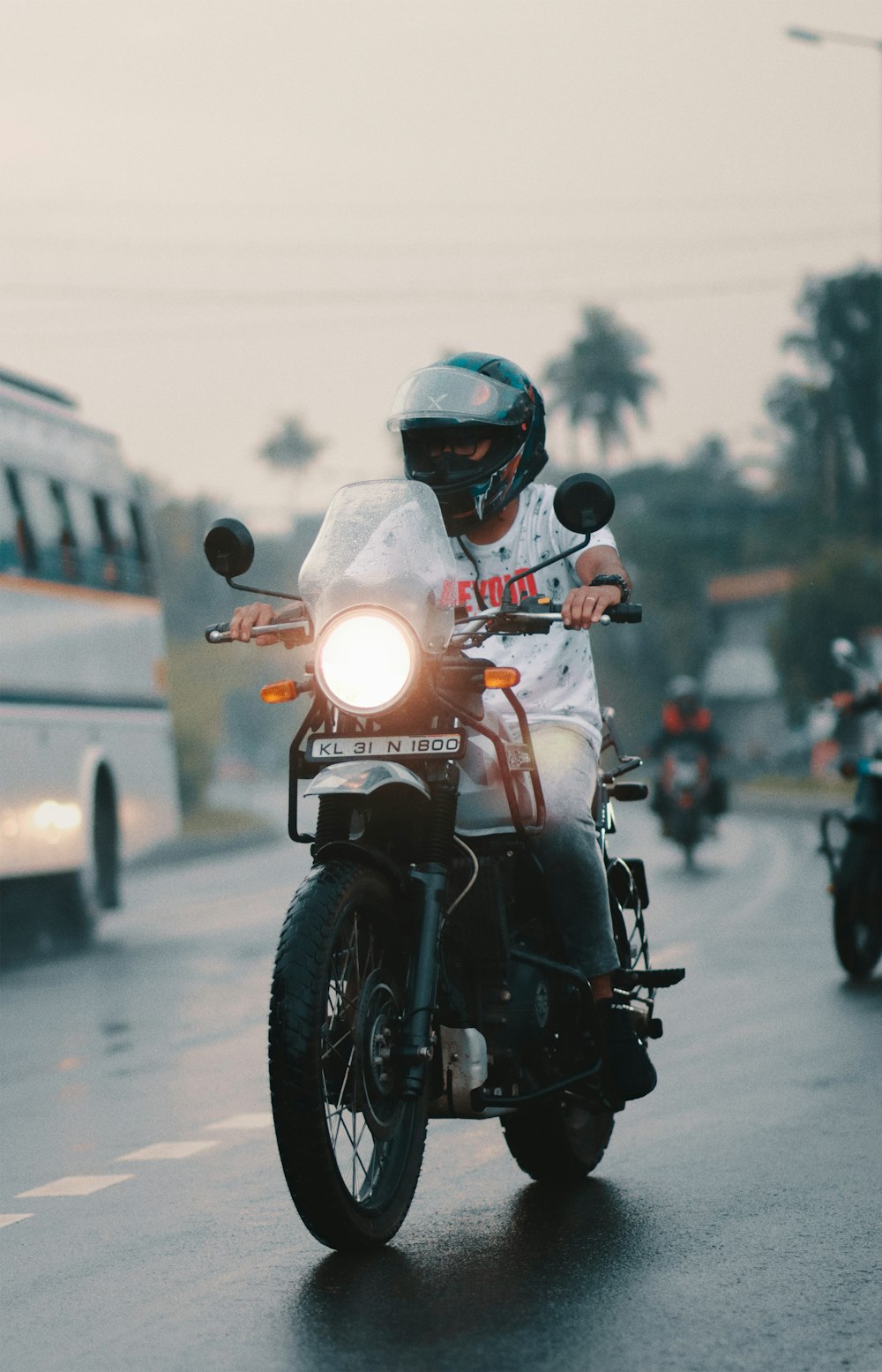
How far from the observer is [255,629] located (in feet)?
18.5

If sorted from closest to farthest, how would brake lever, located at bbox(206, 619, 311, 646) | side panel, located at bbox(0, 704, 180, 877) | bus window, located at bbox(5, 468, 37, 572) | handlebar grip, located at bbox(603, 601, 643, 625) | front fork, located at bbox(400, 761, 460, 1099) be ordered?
front fork, located at bbox(400, 761, 460, 1099), handlebar grip, located at bbox(603, 601, 643, 625), brake lever, located at bbox(206, 619, 311, 646), side panel, located at bbox(0, 704, 180, 877), bus window, located at bbox(5, 468, 37, 572)

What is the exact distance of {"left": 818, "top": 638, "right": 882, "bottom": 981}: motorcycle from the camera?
36.1 ft

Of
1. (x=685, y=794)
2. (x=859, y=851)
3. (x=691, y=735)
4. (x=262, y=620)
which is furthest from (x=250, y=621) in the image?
(x=691, y=735)

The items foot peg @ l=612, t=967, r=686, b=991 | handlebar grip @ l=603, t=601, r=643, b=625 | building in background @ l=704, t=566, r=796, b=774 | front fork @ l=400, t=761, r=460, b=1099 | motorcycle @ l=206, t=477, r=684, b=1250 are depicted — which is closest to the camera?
motorcycle @ l=206, t=477, r=684, b=1250

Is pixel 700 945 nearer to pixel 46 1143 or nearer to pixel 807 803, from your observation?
pixel 46 1143

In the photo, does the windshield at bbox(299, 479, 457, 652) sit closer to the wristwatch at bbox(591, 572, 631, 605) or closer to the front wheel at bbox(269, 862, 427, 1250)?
the wristwatch at bbox(591, 572, 631, 605)

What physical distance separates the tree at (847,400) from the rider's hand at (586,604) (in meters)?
70.6

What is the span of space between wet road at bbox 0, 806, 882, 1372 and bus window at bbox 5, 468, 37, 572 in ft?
20.0

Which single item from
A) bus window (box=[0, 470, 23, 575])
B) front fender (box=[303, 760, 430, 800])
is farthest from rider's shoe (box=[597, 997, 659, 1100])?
bus window (box=[0, 470, 23, 575])

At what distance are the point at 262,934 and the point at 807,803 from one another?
28.7 meters

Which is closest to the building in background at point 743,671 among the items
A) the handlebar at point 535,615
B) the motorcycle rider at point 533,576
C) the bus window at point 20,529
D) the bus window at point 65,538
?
the bus window at point 65,538

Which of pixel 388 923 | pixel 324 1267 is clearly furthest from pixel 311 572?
pixel 324 1267

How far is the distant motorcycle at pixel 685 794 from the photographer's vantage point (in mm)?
22781

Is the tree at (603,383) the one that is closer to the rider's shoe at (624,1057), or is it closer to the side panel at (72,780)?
the side panel at (72,780)
